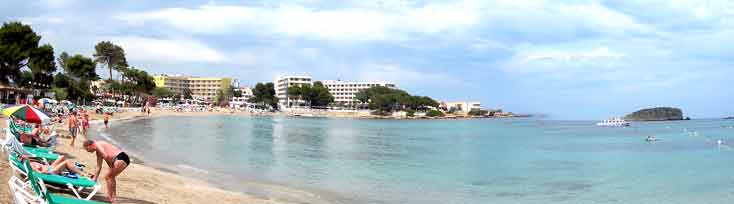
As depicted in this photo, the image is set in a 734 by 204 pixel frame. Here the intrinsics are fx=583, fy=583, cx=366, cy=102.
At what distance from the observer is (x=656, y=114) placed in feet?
592

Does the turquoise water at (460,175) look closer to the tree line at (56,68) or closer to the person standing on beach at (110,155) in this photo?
the person standing on beach at (110,155)

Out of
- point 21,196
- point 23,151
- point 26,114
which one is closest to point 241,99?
point 26,114

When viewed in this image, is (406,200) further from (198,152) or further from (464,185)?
(198,152)

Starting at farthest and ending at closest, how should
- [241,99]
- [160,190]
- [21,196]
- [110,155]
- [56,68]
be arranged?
[241,99] → [56,68] → [160,190] → [110,155] → [21,196]

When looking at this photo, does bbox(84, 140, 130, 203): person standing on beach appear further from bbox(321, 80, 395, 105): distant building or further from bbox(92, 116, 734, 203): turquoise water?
bbox(321, 80, 395, 105): distant building

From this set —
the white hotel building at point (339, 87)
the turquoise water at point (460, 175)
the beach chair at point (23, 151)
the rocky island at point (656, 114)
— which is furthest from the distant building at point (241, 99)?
the beach chair at point (23, 151)

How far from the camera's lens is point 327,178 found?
2039cm

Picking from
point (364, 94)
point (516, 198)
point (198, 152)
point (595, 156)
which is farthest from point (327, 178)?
point (364, 94)

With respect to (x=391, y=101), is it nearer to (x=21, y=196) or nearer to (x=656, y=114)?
(x=656, y=114)

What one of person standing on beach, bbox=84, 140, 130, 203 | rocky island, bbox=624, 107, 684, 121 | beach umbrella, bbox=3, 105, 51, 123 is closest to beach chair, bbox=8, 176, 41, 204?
person standing on beach, bbox=84, 140, 130, 203

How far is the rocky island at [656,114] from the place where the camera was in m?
179

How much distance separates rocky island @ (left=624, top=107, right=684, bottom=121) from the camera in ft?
587

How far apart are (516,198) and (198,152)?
16849mm

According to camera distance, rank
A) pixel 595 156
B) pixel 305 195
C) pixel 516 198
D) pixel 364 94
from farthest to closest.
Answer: pixel 364 94 → pixel 595 156 → pixel 516 198 → pixel 305 195
